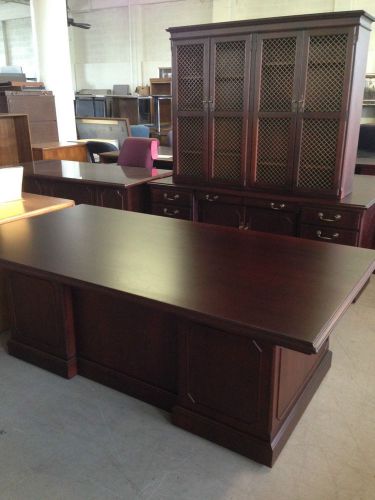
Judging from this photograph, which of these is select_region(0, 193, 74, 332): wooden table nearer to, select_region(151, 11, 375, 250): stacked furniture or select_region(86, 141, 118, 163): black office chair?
select_region(151, 11, 375, 250): stacked furniture

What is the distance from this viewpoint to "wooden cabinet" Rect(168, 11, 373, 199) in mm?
2982

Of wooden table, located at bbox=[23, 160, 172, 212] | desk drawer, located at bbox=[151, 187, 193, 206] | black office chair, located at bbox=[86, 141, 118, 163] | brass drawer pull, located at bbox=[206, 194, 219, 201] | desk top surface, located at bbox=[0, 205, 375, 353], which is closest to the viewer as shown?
desk top surface, located at bbox=[0, 205, 375, 353]

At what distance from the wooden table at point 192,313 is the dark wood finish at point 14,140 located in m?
3.02

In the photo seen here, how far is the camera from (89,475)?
67.3 inches

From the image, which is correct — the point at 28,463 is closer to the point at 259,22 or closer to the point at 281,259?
the point at 281,259

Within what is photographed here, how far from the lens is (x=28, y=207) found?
2.94 meters

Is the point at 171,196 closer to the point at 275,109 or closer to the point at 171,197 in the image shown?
the point at 171,197

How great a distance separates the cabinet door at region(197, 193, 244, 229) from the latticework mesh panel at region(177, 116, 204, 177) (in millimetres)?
234

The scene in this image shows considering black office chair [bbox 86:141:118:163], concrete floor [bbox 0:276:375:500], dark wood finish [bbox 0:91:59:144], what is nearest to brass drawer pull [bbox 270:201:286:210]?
concrete floor [bbox 0:276:375:500]

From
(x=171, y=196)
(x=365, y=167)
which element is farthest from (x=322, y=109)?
(x=365, y=167)

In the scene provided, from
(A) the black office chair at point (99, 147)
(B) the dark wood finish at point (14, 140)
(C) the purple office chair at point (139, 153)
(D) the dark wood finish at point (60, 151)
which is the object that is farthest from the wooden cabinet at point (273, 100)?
(D) the dark wood finish at point (60, 151)

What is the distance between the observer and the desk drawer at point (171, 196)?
3730 millimetres

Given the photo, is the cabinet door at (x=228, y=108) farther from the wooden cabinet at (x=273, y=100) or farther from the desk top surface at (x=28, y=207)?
the desk top surface at (x=28, y=207)

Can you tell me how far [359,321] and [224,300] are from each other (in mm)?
1739
